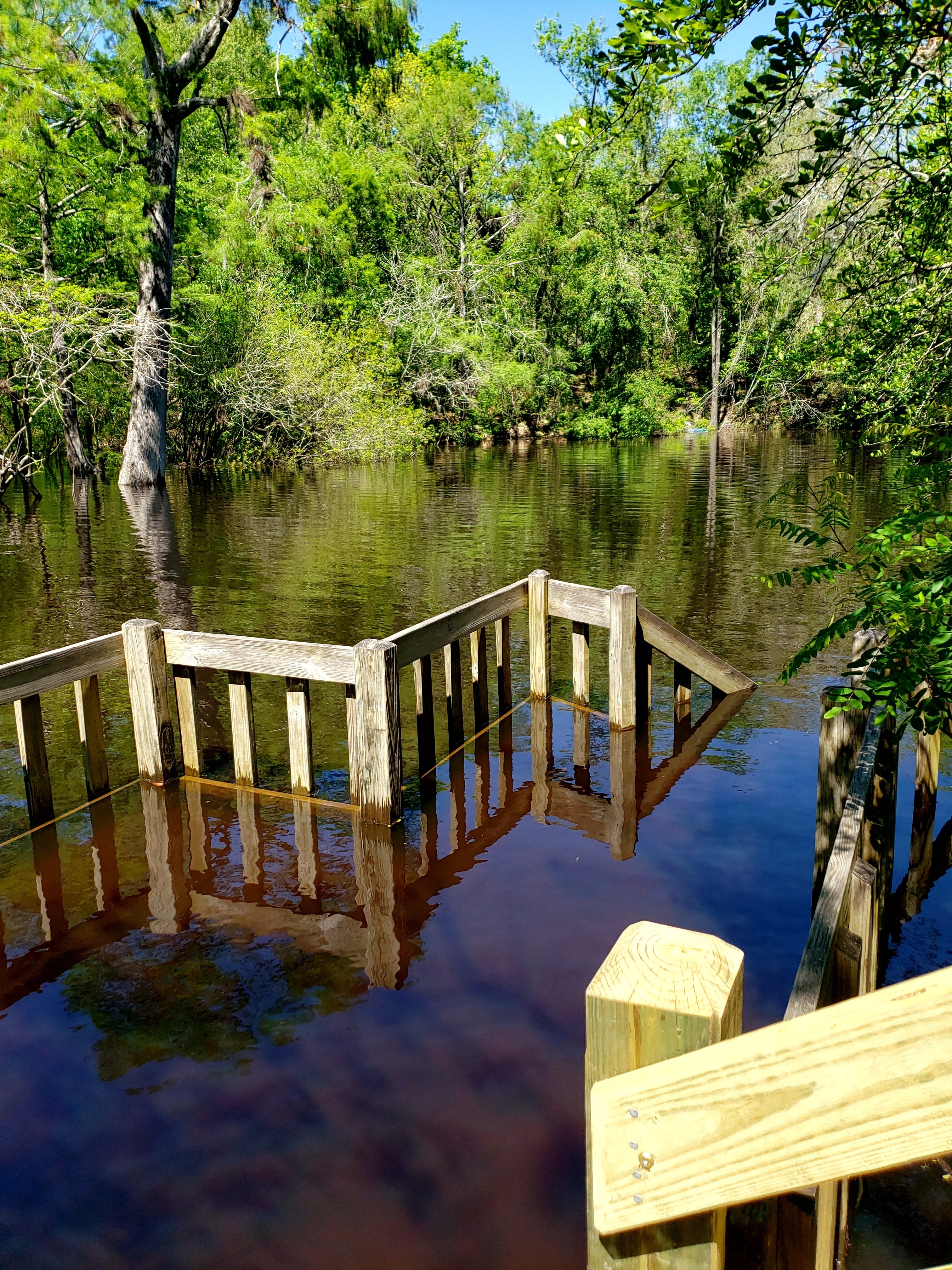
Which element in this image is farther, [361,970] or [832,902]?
[361,970]

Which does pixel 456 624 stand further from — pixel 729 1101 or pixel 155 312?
pixel 155 312

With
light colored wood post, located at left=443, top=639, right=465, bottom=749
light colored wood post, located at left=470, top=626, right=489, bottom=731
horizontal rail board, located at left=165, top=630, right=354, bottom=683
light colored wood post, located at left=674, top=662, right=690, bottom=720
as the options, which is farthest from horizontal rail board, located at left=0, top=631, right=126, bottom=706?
light colored wood post, located at left=674, top=662, right=690, bottom=720

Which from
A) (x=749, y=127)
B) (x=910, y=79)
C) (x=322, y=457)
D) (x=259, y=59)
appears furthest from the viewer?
(x=322, y=457)

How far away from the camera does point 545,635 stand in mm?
9398

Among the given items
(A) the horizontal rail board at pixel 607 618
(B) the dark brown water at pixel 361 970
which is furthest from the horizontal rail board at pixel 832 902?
(A) the horizontal rail board at pixel 607 618

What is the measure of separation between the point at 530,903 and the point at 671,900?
914 millimetres

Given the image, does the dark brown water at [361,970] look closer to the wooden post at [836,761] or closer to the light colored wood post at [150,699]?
the light colored wood post at [150,699]

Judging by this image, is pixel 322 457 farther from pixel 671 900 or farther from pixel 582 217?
pixel 671 900

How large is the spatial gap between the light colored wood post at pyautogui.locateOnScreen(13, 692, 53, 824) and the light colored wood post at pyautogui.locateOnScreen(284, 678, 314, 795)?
5.54ft

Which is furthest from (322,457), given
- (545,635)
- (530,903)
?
(530,903)

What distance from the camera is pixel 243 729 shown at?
291 inches

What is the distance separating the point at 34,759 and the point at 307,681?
1.98 metres

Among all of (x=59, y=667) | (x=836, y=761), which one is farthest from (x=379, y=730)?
(x=836, y=761)

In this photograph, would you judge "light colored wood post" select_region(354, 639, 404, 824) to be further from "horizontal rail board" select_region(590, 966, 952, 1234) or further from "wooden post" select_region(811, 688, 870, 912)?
"horizontal rail board" select_region(590, 966, 952, 1234)
